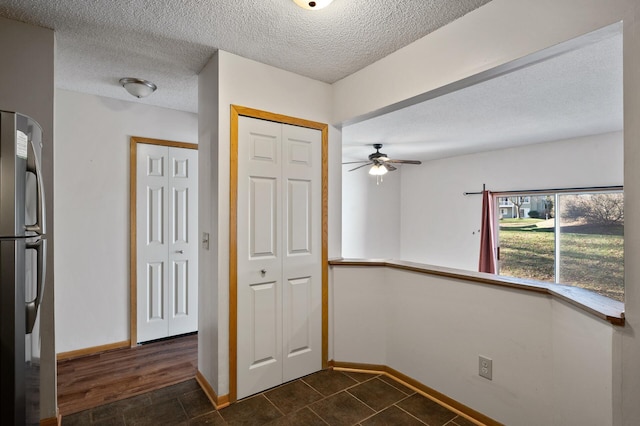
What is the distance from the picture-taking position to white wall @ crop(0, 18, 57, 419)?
6.00ft

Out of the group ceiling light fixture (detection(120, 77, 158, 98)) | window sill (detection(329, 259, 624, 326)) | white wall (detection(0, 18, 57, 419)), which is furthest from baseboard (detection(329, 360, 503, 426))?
ceiling light fixture (detection(120, 77, 158, 98))

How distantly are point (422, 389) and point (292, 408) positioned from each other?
0.94 meters

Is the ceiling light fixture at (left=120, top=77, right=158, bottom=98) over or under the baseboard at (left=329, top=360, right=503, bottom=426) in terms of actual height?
over

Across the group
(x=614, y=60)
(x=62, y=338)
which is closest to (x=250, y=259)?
(x=62, y=338)

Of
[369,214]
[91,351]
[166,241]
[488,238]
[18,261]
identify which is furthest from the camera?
[369,214]

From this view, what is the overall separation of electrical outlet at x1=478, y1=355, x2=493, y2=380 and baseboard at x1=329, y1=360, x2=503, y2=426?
247 millimetres

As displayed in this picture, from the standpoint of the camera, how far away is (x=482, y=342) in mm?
1987

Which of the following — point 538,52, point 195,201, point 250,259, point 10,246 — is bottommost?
point 250,259

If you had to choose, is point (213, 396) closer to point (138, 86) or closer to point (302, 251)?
point (302, 251)

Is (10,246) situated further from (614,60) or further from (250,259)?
(614,60)

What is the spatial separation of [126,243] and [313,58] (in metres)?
2.48

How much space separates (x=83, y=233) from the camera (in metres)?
2.96

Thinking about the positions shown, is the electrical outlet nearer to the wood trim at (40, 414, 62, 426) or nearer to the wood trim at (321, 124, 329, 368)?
the wood trim at (321, 124, 329, 368)

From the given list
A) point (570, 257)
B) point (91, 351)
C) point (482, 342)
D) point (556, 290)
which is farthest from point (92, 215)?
point (570, 257)
